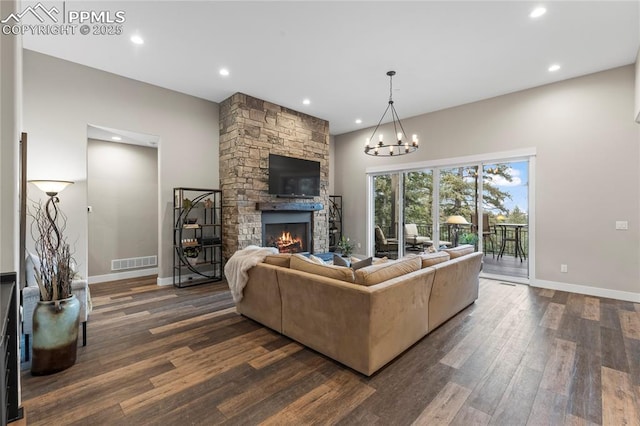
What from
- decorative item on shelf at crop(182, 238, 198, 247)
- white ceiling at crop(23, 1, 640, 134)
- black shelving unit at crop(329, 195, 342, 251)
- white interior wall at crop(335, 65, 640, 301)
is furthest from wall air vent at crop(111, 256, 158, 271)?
white interior wall at crop(335, 65, 640, 301)

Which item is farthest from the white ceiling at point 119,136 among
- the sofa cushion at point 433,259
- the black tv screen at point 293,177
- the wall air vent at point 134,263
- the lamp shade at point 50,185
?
the sofa cushion at point 433,259

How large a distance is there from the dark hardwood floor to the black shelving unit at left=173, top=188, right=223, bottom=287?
5.12 ft

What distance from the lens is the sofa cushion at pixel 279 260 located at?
2.95 metres

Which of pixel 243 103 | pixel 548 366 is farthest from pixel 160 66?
pixel 548 366

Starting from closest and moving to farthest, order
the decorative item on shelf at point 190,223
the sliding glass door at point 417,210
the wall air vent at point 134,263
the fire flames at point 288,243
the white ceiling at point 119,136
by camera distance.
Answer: the white ceiling at point 119,136 → the decorative item on shelf at point 190,223 → the wall air vent at point 134,263 → the fire flames at point 288,243 → the sliding glass door at point 417,210

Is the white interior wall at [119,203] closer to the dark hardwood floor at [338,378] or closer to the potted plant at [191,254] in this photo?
the potted plant at [191,254]

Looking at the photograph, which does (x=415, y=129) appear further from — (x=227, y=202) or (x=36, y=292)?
(x=36, y=292)

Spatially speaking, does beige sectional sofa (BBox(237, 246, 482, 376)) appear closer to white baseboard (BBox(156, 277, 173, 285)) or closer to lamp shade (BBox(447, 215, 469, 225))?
white baseboard (BBox(156, 277, 173, 285))

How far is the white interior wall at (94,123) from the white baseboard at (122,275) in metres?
0.97

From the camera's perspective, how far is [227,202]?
210 inches

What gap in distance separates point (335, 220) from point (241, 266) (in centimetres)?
466

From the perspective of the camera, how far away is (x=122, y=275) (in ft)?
17.3

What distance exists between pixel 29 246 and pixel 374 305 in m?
4.51

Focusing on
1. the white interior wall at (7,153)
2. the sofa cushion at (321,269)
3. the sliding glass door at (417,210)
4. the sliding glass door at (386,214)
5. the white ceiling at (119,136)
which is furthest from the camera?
the sliding glass door at (386,214)
